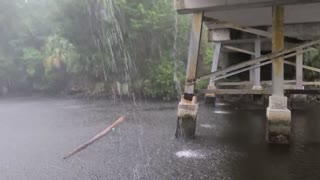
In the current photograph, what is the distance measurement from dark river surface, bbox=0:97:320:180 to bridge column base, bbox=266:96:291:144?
30 centimetres

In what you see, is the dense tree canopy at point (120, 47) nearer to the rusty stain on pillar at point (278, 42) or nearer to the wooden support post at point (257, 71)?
the wooden support post at point (257, 71)

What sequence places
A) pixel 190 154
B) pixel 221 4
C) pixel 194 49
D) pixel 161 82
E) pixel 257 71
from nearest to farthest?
pixel 190 154 < pixel 221 4 < pixel 194 49 < pixel 257 71 < pixel 161 82

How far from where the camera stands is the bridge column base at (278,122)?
461 inches

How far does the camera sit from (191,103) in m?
13.1

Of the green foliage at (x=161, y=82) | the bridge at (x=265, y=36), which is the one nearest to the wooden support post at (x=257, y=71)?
the bridge at (x=265, y=36)

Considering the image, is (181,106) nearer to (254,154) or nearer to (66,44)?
(254,154)

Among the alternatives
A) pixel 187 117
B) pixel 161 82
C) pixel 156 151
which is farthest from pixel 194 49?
pixel 161 82

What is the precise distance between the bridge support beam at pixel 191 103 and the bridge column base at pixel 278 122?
2458 millimetres

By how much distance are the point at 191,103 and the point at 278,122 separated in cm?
284

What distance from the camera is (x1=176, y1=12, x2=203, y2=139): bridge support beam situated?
1300 centimetres

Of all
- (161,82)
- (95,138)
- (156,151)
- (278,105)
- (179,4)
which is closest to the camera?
(156,151)

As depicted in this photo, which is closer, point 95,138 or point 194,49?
point 194,49

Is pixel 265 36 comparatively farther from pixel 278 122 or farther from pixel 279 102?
pixel 278 122

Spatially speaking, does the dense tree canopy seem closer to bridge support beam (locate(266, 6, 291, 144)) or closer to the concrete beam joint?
bridge support beam (locate(266, 6, 291, 144))
